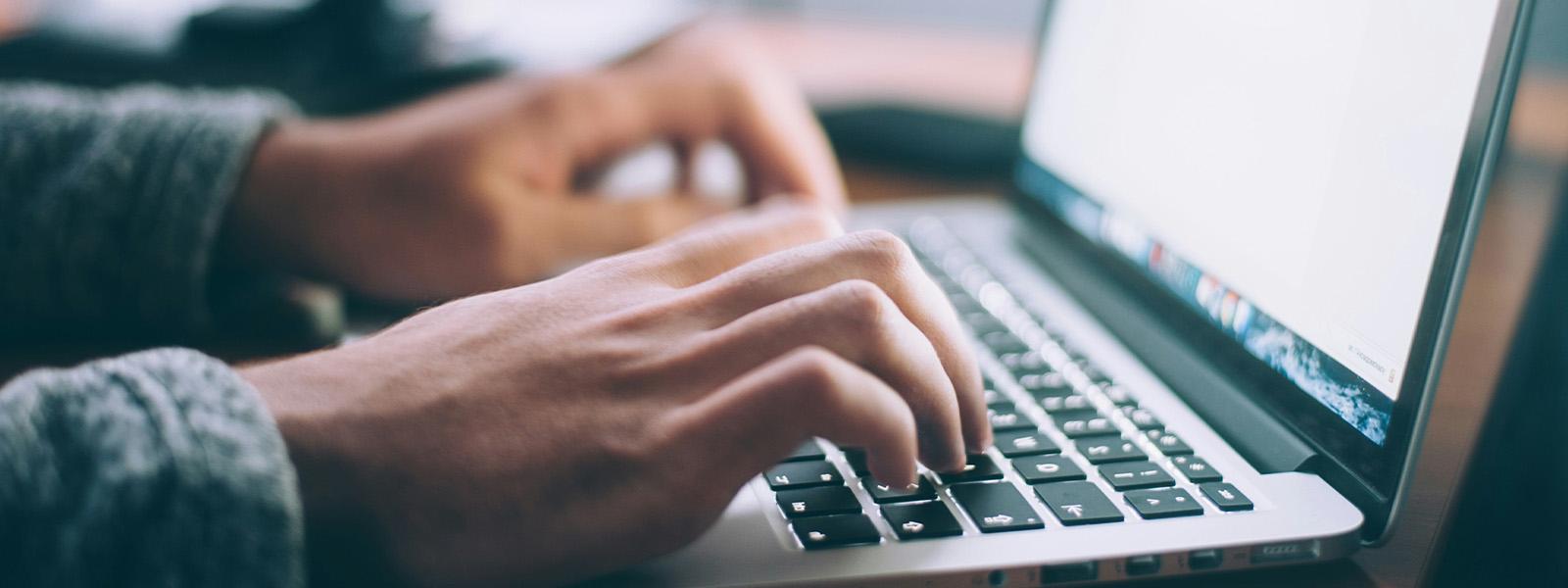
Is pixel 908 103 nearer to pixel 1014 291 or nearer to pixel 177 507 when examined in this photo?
pixel 1014 291

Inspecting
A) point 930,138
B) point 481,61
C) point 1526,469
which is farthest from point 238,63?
point 1526,469

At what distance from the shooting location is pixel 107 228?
57 cm

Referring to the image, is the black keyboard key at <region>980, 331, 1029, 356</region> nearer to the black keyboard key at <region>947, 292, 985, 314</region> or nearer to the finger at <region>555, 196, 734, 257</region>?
the black keyboard key at <region>947, 292, 985, 314</region>

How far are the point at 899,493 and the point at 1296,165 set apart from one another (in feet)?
0.75

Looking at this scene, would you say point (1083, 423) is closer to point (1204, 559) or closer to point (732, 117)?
point (1204, 559)

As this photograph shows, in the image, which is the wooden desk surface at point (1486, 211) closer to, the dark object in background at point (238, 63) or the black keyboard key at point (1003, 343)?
the black keyboard key at point (1003, 343)

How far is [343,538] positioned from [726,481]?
0.40 ft

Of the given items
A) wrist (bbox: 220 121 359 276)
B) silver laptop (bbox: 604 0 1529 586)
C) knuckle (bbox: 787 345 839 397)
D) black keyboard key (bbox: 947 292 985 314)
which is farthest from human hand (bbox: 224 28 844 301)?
knuckle (bbox: 787 345 839 397)

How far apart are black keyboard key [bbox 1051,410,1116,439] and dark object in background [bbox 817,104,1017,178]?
21.2 inches

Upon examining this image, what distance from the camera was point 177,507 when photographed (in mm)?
313

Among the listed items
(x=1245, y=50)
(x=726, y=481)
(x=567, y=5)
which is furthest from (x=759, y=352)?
(x=567, y=5)

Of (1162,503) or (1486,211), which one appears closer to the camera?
(1162,503)

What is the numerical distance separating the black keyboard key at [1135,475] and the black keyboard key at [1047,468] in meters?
0.01

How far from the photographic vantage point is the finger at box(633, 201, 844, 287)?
46cm
